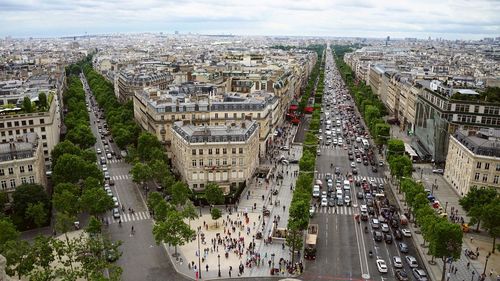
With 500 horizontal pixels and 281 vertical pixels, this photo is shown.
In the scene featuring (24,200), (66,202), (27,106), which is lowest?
(24,200)

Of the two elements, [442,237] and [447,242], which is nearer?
[442,237]

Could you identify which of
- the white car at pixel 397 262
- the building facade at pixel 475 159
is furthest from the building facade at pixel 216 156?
the building facade at pixel 475 159

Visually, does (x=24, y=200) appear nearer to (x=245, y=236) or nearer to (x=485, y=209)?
(x=245, y=236)

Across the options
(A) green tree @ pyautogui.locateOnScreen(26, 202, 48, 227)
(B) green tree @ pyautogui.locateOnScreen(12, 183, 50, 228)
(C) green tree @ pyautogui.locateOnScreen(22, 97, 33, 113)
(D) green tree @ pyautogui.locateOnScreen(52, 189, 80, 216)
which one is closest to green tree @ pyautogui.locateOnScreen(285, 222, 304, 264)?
(D) green tree @ pyautogui.locateOnScreen(52, 189, 80, 216)

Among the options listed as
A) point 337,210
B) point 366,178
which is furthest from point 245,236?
point 366,178

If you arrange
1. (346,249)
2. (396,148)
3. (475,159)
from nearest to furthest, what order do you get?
(346,249)
(475,159)
(396,148)

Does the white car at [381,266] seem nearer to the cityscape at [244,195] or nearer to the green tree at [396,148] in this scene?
the cityscape at [244,195]
